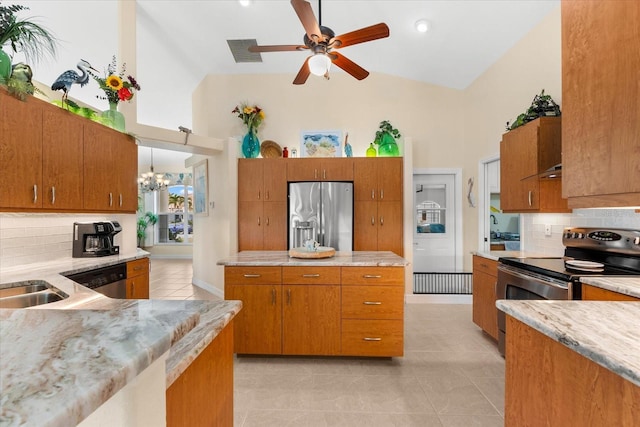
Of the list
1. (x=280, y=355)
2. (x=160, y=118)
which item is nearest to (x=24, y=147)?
(x=280, y=355)

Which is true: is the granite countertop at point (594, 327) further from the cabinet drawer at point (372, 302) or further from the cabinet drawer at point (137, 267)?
the cabinet drawer at point (137, 267)

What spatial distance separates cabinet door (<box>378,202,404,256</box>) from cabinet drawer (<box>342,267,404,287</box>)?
6.36 feet

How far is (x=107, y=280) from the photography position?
259 cm

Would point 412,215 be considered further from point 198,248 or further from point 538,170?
point 198,248

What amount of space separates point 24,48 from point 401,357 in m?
3.71

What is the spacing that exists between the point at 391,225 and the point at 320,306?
2.24 m

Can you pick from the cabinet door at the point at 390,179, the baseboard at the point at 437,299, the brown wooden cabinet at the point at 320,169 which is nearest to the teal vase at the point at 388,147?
the cabinet door at the point at 390,179

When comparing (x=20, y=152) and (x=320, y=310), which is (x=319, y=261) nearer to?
(x=320, y=310)

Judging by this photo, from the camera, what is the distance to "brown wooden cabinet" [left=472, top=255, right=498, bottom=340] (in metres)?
2.90

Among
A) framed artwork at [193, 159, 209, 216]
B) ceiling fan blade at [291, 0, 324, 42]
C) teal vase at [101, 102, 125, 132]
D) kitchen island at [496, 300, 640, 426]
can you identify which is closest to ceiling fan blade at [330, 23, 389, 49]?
ceiling fan blade at [291, 0, 324, 42]

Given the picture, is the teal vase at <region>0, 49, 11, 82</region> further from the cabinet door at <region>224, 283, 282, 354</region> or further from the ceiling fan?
the cabinet door at <region>224, 283, 282, 354</region>

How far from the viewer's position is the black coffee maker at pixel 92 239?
112 inches

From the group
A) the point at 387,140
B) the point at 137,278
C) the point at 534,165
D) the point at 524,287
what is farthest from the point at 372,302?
the point at 387,140

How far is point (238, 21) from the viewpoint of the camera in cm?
374
